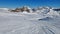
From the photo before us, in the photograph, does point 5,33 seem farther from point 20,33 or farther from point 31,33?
point 31,33

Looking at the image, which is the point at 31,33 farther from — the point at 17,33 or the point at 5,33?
the point at 5,33

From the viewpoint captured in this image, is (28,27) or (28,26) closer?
(28,27)

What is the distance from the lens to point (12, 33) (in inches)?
221

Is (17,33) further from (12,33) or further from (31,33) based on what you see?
(31,33)

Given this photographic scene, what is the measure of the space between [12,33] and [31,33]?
91cm

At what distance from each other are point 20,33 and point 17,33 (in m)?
0.14

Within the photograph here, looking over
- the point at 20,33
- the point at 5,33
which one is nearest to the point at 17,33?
the point at 20,33

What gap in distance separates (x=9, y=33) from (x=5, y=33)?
0.61 ft

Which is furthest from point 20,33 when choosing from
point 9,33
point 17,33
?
point 9,33

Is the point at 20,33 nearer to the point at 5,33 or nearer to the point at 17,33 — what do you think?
the point at 17,33

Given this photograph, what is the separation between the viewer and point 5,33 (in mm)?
5590

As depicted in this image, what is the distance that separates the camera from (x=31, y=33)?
5.78 meters

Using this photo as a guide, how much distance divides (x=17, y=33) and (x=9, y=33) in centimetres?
38

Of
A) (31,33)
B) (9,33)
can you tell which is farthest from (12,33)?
(31,33)
